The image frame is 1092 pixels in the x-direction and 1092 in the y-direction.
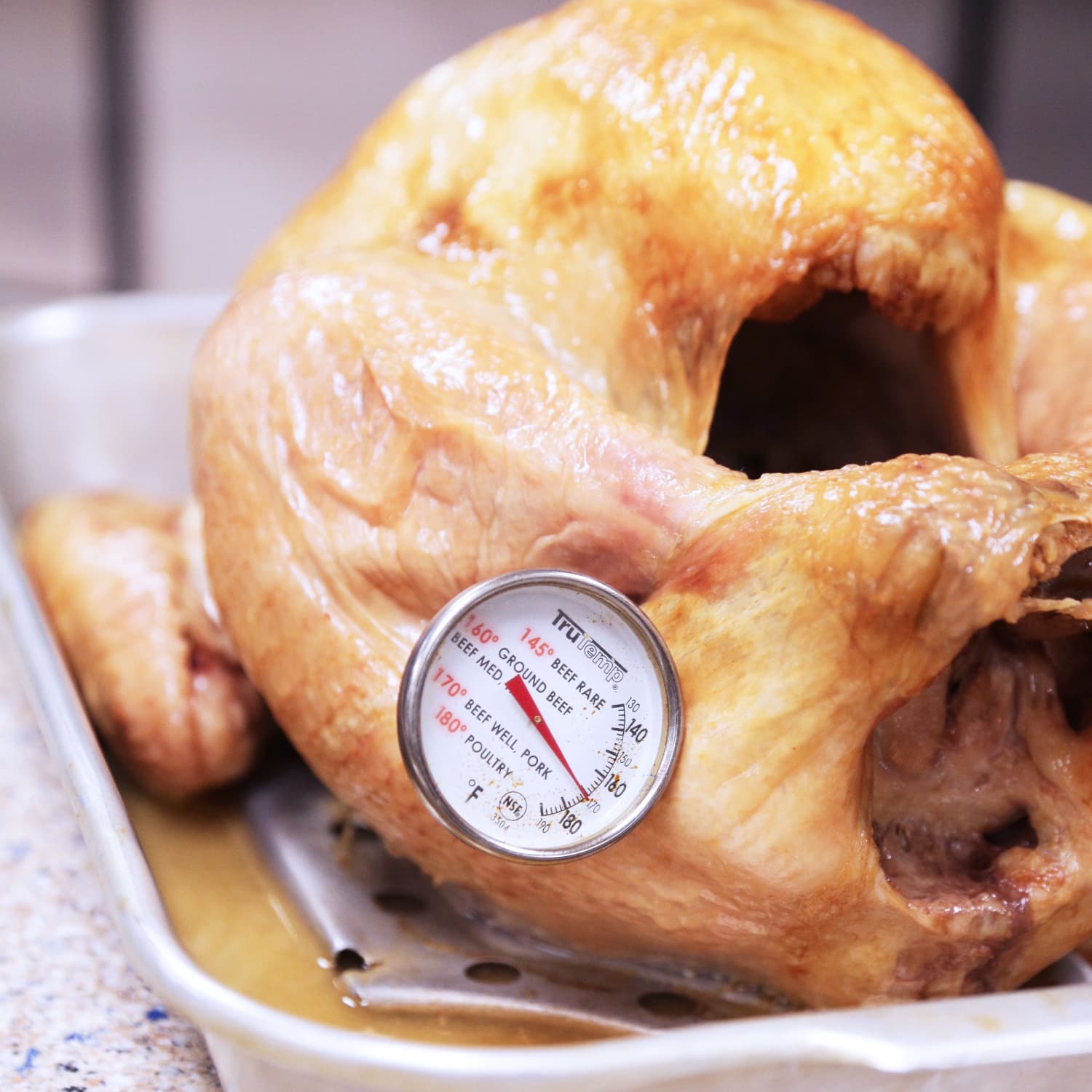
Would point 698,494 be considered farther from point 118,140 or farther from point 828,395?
point 118,140

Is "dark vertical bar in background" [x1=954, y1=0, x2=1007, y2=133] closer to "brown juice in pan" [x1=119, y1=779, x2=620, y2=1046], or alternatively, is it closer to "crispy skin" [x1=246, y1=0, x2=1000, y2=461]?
"crispy skin" [x1=246, y1=0, x2=1000, y2=461]

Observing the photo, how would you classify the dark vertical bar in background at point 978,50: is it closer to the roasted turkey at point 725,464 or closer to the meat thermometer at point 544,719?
the roasted turkey at point 725,464

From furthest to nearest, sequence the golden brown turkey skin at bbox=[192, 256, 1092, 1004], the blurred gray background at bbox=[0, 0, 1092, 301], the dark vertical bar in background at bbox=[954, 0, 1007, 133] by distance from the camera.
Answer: the blurred gray background at bbox=[0, 0, 1092, 301] < the dark vertical bar in background at bbox=[954, 0, 1007, 133] < the golden brown turkey skin at bbox=[192, 256, 1092, 1004]

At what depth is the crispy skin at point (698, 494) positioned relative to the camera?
95cm

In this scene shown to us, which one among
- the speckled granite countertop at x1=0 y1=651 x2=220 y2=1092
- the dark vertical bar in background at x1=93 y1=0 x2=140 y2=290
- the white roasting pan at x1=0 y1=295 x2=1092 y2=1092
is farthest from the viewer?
the dark vertical bar in background at x1=93 y1=0 x2=140 y2=290

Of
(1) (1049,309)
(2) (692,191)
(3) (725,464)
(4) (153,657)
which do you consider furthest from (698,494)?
(4) (153,657)

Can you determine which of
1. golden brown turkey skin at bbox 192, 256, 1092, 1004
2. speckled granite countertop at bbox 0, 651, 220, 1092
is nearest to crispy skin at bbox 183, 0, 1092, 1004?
golden brown turkey skin at bbox 192, 256, 1092, 1004

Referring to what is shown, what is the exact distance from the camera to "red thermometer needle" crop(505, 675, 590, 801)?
0.97 metres

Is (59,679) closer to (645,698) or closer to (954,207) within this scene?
(645,698)

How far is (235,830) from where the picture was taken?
4.77 feet

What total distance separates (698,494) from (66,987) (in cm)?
65

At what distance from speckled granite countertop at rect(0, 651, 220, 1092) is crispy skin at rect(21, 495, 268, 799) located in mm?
116

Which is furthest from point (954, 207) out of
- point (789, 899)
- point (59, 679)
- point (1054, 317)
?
point (59, 679)

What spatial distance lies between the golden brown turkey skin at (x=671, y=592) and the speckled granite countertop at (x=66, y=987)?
0.77 feet
